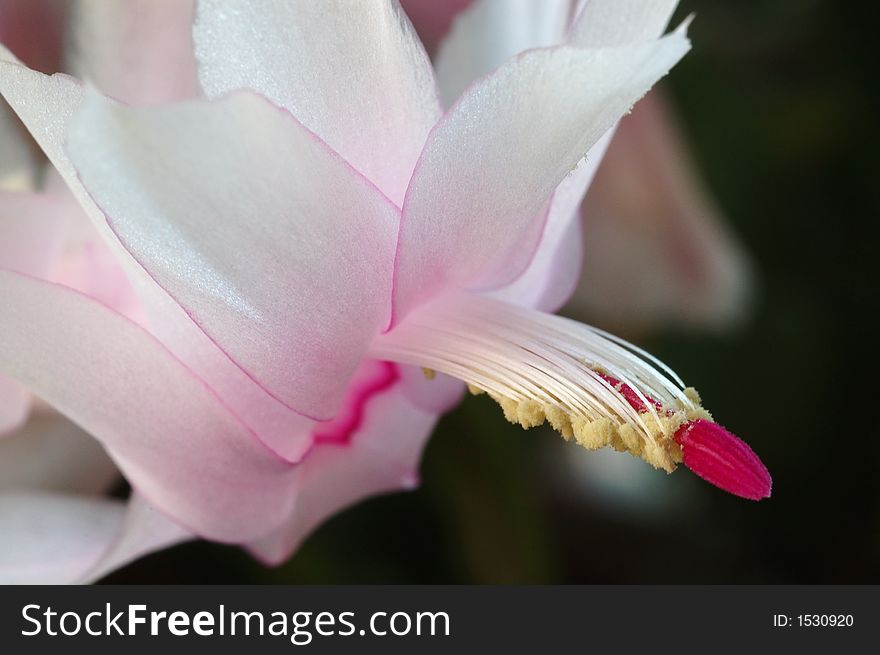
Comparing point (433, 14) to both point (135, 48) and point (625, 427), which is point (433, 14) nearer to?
point (135, 48)

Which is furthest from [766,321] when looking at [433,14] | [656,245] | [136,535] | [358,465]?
[136,535]

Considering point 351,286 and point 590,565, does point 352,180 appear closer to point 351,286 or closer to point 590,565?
point 351,286

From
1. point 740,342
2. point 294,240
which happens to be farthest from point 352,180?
point 740,342

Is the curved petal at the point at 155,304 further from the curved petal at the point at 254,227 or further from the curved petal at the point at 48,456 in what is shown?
the curved petal at the point at 48,456

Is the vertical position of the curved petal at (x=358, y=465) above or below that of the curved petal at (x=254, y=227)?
below

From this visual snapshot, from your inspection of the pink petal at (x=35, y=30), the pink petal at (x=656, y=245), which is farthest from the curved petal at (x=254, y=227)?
the pink petal at (x=656, y=245)

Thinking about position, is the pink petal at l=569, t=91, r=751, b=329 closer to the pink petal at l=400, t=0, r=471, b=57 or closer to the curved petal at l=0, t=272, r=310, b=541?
the pink petal at l=400, t=0, r=471, b=57

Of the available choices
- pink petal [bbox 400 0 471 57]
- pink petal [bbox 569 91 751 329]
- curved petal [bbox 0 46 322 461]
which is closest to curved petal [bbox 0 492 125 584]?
curved petal [bbox 0 46 322 461]
